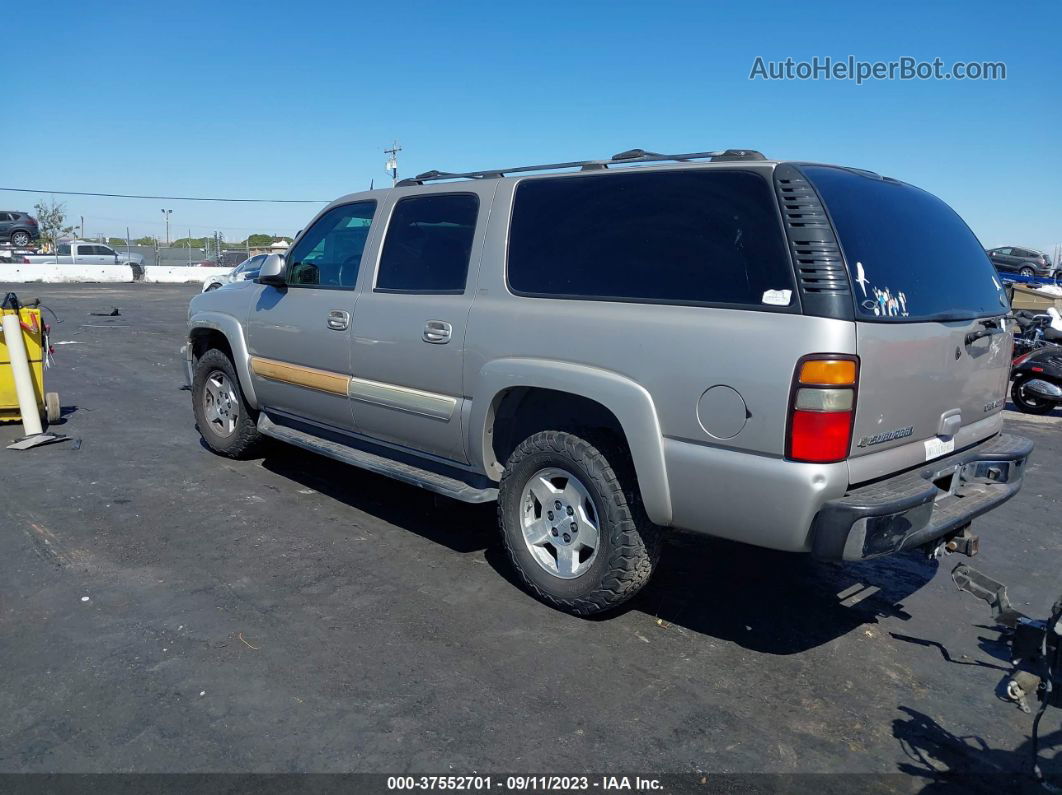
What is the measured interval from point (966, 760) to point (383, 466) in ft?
10.4

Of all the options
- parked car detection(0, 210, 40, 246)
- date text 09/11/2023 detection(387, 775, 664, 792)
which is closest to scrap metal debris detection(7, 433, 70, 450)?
date text 09/11/2023 detection(387, 775, 664, 792)

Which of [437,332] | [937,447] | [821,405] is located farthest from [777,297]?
[437,332]

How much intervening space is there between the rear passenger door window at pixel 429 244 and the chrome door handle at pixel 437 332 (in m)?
0.19

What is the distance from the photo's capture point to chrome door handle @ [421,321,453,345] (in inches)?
172

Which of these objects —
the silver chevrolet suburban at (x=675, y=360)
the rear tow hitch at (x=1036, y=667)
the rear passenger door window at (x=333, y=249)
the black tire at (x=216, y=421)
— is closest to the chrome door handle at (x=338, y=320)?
the silver chevrolet suburban at (x=675, y=360)

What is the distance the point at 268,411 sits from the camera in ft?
19.5

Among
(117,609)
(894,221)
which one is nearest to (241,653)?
(117,609)

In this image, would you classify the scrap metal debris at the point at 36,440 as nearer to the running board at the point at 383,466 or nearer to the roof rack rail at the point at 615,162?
the running board at the point at 383,466

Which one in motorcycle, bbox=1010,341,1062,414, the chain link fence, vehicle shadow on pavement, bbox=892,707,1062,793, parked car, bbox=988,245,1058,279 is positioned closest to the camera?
vehicle shadow on pavement, bbox=892,707,1062,793

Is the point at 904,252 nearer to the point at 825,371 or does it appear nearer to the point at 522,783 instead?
the point at 825,371

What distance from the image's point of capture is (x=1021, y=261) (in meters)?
35.8

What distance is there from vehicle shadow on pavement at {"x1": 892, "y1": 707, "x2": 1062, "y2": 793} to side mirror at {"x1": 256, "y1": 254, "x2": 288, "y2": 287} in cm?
437

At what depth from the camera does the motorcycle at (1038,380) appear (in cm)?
966

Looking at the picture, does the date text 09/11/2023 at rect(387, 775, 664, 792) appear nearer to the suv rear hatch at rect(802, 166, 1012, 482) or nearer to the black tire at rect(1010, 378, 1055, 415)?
the suv rear hatch at rect(802, 166, 1012, 482)
